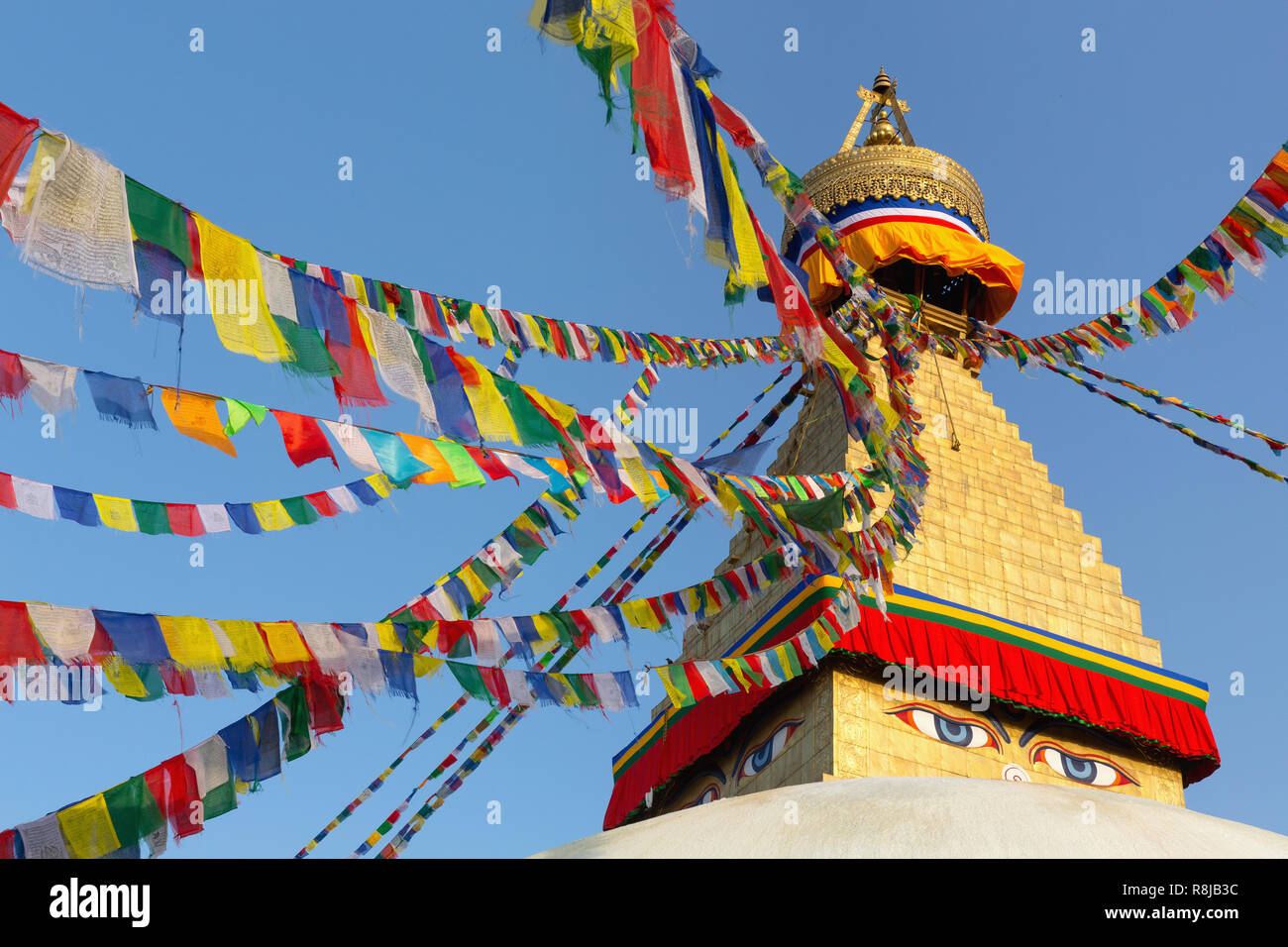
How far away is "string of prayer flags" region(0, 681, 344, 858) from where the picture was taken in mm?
4418

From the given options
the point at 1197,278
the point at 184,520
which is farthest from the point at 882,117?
the point at 184,520

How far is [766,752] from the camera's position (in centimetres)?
1001

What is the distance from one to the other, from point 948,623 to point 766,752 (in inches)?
66.7

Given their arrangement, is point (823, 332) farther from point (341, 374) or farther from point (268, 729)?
point (268, 729)

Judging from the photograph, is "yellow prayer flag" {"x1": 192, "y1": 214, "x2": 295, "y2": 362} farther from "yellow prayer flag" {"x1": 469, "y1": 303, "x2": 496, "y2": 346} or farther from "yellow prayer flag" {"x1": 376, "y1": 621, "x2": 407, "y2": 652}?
"yellow prayer flag" {"x1": 469, "y1": 303, "x2": 496, "y2": 346}

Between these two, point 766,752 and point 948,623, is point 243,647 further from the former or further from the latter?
point 948,623

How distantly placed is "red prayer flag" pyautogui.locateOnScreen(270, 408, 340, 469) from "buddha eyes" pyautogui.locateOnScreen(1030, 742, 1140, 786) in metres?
7.00

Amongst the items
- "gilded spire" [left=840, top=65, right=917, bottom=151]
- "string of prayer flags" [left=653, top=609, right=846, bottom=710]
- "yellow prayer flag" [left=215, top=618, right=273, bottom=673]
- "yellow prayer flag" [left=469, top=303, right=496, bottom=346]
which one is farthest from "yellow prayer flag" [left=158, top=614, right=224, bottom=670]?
"gilded spire" [left=840, top=65, right=917, bottom=151]

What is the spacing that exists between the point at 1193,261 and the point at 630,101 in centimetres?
633

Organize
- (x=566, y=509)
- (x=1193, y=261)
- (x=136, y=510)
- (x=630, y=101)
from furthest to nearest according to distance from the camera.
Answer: (x=1193, y=261)
(x=566, y=509)
(x=136, y=510)
(x=630, y=101)

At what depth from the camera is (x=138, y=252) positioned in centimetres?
370

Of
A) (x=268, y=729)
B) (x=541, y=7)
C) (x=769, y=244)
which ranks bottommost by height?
(x=268, y=729)

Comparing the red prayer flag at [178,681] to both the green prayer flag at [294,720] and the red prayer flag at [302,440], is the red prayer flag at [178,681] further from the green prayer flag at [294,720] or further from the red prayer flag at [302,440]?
the red prayer flag at [302,440]
